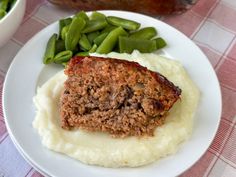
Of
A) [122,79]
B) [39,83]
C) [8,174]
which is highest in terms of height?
[122,79]

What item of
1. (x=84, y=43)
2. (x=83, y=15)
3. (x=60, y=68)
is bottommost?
(x=60, y=68)

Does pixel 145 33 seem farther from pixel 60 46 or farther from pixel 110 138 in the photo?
pixel 110 138

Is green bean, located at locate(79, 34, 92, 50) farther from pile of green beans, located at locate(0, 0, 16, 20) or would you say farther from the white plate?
pile of green beans, located at locate(0, 0, 16, 20)

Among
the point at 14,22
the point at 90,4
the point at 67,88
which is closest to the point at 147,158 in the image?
the point at 67,88

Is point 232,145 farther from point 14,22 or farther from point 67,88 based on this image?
point 14,22

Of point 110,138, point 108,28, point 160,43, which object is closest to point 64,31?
point 108,28

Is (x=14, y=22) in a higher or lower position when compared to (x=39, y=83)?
higher
